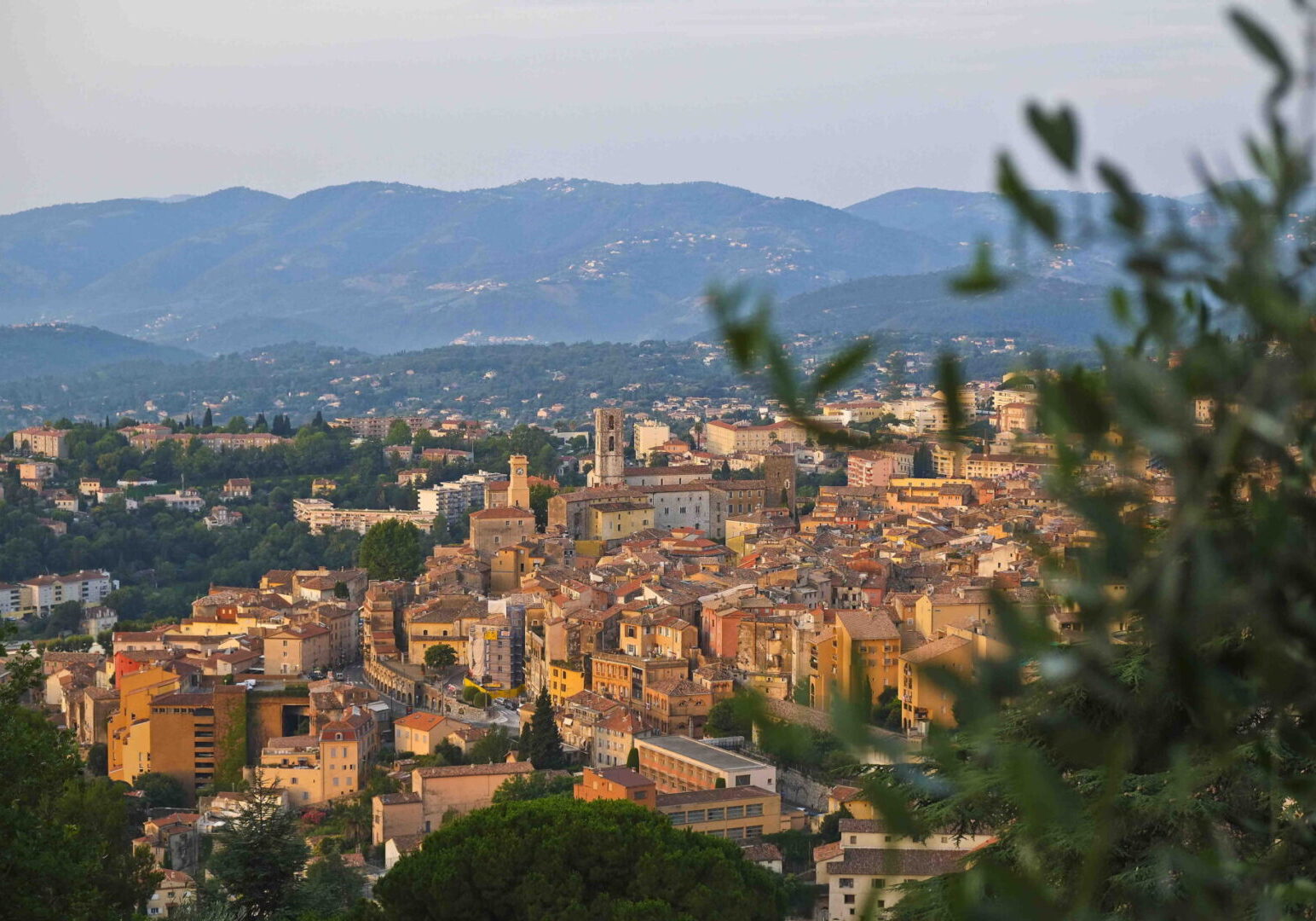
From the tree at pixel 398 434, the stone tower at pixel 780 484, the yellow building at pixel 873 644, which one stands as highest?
the tree at pixel 398 434

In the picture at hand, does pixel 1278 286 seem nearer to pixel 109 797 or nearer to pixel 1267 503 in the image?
pixel 1267 503

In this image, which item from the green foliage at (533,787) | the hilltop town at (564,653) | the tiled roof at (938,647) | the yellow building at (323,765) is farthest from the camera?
the yellow building at (323,765)

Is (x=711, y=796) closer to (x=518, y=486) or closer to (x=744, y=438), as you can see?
(x=518, y=486)

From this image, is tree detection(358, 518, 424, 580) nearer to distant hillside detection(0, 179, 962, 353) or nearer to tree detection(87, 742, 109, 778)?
tree detection(87, 742, 109, 778)

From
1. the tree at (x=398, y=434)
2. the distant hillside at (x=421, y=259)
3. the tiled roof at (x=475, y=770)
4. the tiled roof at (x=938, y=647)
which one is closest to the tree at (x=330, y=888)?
the tiled roof at (x=475, y=770)

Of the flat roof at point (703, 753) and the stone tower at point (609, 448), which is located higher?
the stone tower at point (609, 448)

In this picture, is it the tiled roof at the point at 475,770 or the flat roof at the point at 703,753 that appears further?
the tiled roof at the point at 475,770

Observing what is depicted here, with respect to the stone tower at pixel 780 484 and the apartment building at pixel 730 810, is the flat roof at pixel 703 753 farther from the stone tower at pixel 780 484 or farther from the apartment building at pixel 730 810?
the stone tower at pixel 780 484

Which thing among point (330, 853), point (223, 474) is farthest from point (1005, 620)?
point (223, 474)

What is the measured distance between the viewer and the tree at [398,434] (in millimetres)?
43619

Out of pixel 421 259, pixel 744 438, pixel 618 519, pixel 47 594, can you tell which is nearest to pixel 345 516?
pixel 47 594

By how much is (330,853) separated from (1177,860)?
13209mm

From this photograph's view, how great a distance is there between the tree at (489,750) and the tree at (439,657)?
380 cm

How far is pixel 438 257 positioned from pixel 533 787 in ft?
498
